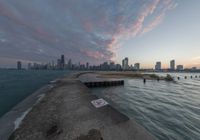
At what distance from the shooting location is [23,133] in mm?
4887

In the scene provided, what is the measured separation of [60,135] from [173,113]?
11.3 meters

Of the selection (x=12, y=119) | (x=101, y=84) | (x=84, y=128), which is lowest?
(x=101, y=84)

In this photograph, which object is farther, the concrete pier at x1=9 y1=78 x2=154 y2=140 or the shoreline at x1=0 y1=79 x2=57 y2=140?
the shoreline at x1=0 y1=79 x2=57 y2=140

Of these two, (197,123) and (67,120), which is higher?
(67,120)

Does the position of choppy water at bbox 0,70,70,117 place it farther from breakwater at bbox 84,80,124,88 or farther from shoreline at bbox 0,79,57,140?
breakwater at bbox 84,80,124,88

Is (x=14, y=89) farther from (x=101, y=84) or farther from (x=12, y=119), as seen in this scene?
(x=101, y=84)

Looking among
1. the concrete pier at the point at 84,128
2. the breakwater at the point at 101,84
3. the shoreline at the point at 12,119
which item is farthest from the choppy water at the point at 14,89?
the breakwater at the point at 101,84

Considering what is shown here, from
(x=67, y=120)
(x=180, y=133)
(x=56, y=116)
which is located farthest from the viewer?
(x=180, y=133)

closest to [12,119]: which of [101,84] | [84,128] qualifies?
[84,128]

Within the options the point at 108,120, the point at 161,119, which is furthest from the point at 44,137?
the point at 161,119

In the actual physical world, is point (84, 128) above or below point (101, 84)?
above

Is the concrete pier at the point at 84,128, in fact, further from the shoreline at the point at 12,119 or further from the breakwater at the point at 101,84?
the breakwater at the point at 101,84

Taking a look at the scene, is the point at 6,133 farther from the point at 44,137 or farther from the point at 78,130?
the point at 78,130

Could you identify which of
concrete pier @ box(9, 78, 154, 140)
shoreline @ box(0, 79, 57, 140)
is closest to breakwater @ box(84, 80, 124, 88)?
shoreline @ box(0, 79, 57, 140)
